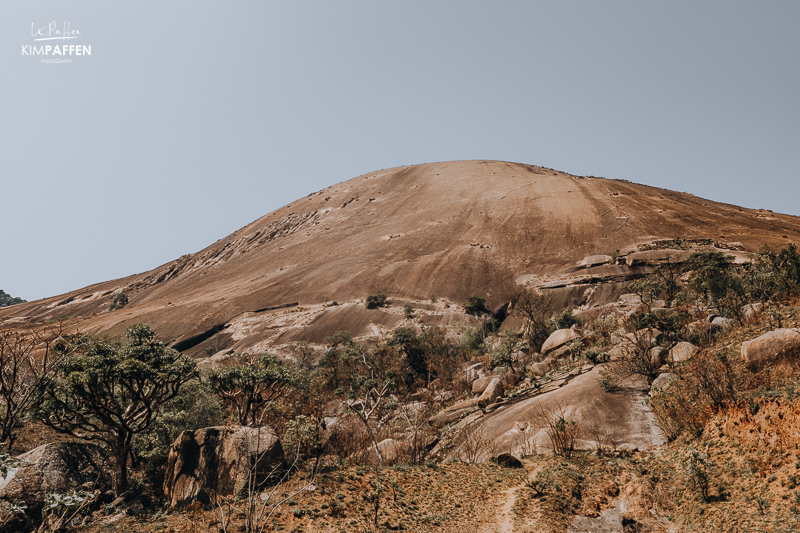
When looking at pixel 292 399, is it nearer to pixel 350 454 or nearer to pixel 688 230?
pixel 350 454

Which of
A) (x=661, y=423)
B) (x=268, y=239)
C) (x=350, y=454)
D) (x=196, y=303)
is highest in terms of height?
(x=268, y=239)

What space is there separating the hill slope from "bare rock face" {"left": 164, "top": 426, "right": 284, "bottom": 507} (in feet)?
137

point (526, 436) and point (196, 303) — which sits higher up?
point (196, 303)

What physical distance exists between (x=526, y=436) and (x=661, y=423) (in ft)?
16.9

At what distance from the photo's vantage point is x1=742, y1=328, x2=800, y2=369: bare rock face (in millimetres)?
12828

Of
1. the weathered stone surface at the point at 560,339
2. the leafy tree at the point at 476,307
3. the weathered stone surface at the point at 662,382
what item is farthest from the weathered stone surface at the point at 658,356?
the leafy tree at the point at 476,307

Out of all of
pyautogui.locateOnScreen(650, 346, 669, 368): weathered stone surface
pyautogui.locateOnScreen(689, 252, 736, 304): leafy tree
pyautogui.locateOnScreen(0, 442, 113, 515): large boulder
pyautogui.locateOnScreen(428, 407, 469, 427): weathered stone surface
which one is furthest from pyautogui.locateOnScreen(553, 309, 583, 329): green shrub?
pyautogui.locateOnScreen(0, 442, 113, 515): large boulder

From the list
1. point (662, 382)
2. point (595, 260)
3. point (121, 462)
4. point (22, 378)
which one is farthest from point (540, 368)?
point (595, 260)

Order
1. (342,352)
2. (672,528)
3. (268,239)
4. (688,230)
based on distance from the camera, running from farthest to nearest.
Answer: (268,239) < (688,230) < (342,352) < (672,528)

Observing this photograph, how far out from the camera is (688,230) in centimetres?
5731

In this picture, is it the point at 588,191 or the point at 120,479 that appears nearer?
the point at 120,479

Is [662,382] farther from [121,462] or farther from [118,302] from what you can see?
[118,302]

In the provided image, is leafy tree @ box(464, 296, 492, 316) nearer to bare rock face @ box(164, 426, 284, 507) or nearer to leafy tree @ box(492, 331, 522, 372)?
leafy tree @ box(492, 331, 522, 372)

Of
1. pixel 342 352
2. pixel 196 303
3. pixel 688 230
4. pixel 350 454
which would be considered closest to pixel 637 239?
pixel 688 230
